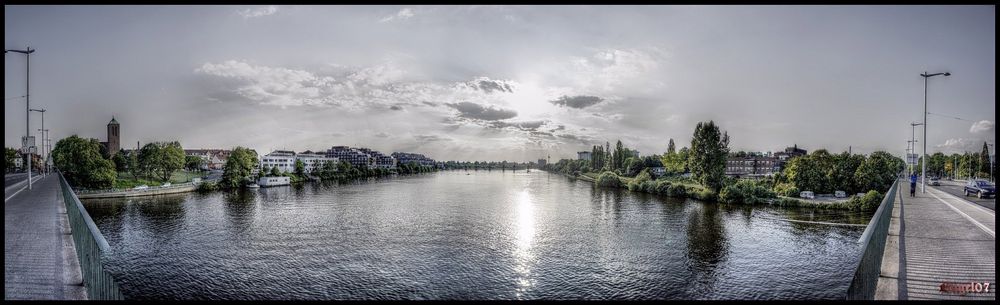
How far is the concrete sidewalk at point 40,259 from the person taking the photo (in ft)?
34.7

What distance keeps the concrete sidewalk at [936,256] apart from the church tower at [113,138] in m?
130

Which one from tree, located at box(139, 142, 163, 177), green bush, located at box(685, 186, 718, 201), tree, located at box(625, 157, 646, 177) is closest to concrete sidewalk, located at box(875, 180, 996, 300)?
green bush, located at box(685, 186, 718, 201)

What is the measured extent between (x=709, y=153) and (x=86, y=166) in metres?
74.1

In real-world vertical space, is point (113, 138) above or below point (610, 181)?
above

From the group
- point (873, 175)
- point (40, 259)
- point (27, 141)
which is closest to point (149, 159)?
point (27, 141)

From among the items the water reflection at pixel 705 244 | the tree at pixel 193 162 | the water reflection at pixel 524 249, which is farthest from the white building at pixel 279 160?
the water reflection at pixel 705 244

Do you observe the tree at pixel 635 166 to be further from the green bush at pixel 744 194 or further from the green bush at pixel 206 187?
the green bush at pixel 206 187

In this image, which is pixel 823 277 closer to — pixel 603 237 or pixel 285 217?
pixel 603 237

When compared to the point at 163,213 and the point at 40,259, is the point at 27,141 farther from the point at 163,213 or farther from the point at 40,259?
the point at 40,259

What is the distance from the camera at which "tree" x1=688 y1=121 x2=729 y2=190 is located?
5610 cm

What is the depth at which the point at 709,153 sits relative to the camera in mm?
56688

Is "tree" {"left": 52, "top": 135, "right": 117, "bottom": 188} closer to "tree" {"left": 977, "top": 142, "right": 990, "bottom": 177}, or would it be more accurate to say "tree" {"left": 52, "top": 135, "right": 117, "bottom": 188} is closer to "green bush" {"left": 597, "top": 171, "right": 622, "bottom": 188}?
"green bush" {"left": 597, "top": 171, "right": 622, "bottom": 188}

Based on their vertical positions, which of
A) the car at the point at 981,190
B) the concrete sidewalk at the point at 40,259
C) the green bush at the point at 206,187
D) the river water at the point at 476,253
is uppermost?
the car at the point at 981,190

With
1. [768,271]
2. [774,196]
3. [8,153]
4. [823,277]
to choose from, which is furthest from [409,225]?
[8,153]
